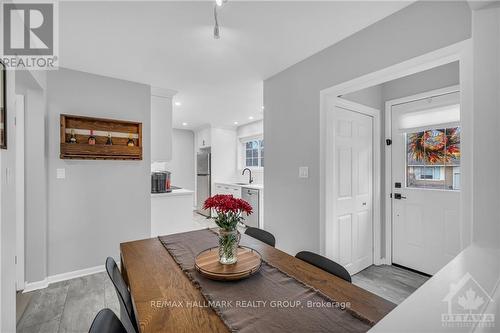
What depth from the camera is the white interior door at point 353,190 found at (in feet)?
8.30

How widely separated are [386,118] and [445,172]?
870mm

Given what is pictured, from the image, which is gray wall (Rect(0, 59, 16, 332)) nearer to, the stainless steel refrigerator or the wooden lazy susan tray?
the wooden lazy susan tray

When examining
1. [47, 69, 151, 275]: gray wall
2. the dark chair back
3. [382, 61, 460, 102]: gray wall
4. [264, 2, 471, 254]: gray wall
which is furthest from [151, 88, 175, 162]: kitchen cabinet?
[382, 61, 460, 102]: gray wall

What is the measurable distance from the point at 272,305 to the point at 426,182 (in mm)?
2589

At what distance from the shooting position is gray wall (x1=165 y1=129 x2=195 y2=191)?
665 cm

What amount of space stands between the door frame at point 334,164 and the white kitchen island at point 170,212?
2.18m

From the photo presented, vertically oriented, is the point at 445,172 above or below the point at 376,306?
above

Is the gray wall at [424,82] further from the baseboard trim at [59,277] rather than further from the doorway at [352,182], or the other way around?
the baseboard trim at [59,277]

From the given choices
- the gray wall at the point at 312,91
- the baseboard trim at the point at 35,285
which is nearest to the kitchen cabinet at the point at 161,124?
the gray wall at the point at 312,91

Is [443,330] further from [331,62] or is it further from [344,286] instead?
[331,62]

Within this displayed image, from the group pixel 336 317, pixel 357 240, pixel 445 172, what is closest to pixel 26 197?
pixel 336 317

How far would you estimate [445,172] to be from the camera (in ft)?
8.32

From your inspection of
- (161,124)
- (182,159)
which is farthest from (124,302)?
(182,159)

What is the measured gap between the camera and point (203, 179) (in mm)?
6203
